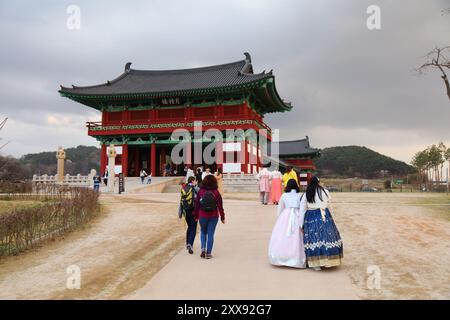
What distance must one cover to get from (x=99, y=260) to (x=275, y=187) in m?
9.76

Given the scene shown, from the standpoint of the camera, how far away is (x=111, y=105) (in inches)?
1479

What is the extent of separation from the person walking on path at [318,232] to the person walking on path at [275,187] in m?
9.34

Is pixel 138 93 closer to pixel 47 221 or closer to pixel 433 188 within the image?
pixel 47 221

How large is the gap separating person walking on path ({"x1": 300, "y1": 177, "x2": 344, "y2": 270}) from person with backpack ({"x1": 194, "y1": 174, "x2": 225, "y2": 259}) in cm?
173

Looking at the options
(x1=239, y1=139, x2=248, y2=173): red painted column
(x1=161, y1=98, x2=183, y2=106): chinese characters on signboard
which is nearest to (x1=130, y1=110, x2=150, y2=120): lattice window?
(x1=161, y1=98, x2=183, y2=106): chinese characters on signboard

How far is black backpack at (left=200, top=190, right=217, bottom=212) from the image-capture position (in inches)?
298

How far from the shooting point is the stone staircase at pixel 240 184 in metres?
26.9

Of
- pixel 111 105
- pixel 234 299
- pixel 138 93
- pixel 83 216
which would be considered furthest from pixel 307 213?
pixel 111 105

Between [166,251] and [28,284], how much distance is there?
9.57 feet

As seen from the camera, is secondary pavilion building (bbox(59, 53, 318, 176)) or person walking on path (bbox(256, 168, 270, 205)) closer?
person walking on path (bbox(256, 168, 270, 205))

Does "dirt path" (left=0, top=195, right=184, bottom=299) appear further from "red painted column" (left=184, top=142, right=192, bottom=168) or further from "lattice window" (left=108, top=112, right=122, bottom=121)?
"lattice window" (left=108, top=112, right=122, bottom=121)

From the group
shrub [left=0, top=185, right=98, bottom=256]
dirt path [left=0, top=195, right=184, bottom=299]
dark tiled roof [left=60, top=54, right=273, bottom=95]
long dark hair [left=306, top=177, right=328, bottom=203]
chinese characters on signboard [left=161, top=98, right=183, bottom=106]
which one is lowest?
dirt path [left=0, top=195, right=184, bottom=299]

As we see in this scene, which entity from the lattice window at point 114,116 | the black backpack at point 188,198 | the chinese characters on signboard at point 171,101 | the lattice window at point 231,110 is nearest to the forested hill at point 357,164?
the lattice window at point 231,110

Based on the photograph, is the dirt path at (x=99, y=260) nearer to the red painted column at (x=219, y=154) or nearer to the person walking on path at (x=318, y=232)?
the person walking on path at (x=318, y=232)
